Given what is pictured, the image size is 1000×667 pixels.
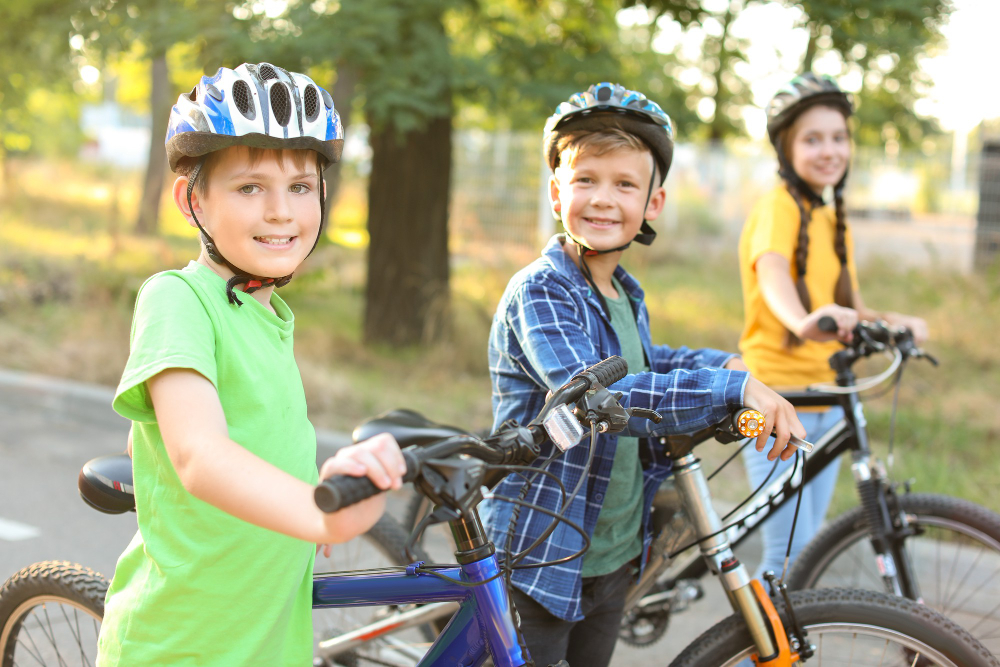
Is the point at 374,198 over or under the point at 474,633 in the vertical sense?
over

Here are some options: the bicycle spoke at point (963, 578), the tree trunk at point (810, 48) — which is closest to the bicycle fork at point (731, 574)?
the bicycle spoke at point (963, 578)

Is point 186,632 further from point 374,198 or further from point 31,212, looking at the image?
point 31,212

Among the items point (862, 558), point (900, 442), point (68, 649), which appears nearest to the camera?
point (68, 649)

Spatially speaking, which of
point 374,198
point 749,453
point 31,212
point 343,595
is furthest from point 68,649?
point 31,212

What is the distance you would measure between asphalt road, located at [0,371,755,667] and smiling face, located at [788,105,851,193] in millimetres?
1937

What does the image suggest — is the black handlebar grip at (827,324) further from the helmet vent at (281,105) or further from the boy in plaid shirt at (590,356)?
the helmet vent at (281,105)

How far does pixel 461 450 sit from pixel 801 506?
2.25m

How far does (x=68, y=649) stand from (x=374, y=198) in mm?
6045

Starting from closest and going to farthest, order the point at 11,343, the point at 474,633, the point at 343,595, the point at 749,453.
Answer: the point at 474,633
the point at 343,595
the point at 749,453
the point at 11,343

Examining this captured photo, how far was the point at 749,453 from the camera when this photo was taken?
3314 mm

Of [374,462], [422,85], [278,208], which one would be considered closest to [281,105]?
[278,208]

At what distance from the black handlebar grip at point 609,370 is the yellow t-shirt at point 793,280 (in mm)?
1727

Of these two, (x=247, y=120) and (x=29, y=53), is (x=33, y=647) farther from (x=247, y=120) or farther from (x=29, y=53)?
(x=29, y=53)

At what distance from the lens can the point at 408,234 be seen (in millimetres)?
8117
